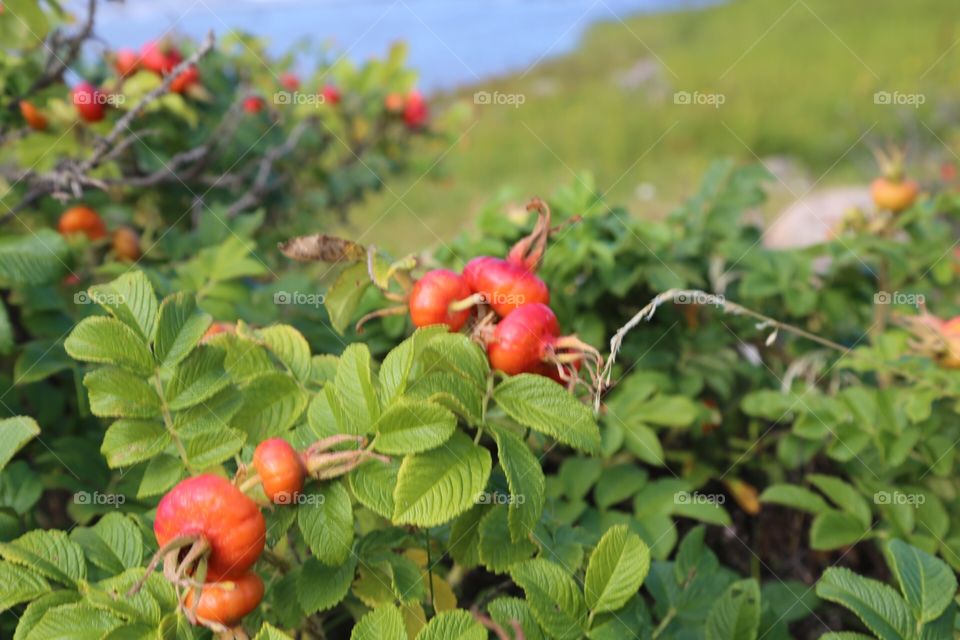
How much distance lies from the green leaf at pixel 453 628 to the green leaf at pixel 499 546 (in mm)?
93

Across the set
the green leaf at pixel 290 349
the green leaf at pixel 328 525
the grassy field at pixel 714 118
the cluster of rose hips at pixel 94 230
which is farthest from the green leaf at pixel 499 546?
the grassy field at pixel 714 118

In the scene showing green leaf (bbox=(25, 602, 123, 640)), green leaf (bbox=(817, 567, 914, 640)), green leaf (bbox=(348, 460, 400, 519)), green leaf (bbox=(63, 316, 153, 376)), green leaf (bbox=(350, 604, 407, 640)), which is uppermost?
green leaf (bbox=(63, 316, 153, 376))

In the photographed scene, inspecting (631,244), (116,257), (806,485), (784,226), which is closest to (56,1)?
(116,257)

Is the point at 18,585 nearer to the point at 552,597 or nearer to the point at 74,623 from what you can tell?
the point at 74,623

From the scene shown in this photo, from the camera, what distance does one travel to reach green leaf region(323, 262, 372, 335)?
91 cm

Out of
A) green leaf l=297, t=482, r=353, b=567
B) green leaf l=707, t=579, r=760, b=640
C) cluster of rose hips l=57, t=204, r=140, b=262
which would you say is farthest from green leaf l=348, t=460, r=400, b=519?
cluster of rose hips l=57, t=204, r=140, b=262

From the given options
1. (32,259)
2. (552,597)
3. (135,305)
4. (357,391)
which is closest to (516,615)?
(552,597)

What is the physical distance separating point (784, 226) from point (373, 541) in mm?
4574

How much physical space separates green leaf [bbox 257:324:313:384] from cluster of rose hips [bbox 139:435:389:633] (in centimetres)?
19

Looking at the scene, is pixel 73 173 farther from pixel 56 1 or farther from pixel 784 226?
pixel 784 226

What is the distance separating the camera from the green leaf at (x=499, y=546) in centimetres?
76

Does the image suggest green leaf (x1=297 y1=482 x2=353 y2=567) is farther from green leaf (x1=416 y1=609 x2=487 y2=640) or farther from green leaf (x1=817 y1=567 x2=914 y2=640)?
green leaf (x1=817 y1=567 x2=914 y2=640)

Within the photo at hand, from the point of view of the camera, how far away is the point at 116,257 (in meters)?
1.51

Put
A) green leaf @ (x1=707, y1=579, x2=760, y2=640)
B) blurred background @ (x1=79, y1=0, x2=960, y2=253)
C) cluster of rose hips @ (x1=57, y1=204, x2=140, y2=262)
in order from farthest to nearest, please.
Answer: blurred background @ (x1=79, y1=0, x2=960, y2=253)
cluster of rose hips @ (x1=57, y1=204, x2=140, y2=262)
green leaf @ (x1=707, y1=579, x2=760, y2=640)
